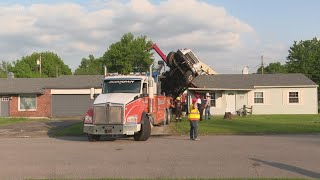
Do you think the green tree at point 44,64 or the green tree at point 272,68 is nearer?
the green tree at point 272,68

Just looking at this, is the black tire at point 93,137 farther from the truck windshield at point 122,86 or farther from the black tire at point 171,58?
the black tire at point 171,58

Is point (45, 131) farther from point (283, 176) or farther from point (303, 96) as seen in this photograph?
point (303, 96)

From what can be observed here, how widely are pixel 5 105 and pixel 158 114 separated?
82.1 feet

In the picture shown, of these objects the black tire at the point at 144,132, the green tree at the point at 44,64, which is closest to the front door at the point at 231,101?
the black tire at the point at 144,132

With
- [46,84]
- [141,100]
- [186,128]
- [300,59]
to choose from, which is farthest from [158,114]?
[300,59]

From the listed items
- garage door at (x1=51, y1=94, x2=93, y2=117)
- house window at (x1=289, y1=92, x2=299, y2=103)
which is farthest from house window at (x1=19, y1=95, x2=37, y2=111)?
house window at (x1=289, y1=92, x2=299, y2=103)

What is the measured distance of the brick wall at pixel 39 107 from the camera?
42750mm

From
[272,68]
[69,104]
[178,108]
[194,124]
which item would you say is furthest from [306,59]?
[194,124]

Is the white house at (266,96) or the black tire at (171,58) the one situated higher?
the black tire at (171,58)

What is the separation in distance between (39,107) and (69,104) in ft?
8.95

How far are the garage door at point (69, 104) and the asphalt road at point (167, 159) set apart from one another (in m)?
25.5

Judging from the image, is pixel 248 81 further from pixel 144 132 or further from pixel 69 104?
pixel 144 132

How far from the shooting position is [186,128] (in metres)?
23.6

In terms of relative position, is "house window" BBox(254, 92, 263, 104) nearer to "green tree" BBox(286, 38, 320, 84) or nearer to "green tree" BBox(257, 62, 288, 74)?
"green tree" BBox(286, 38, 320, 84)
